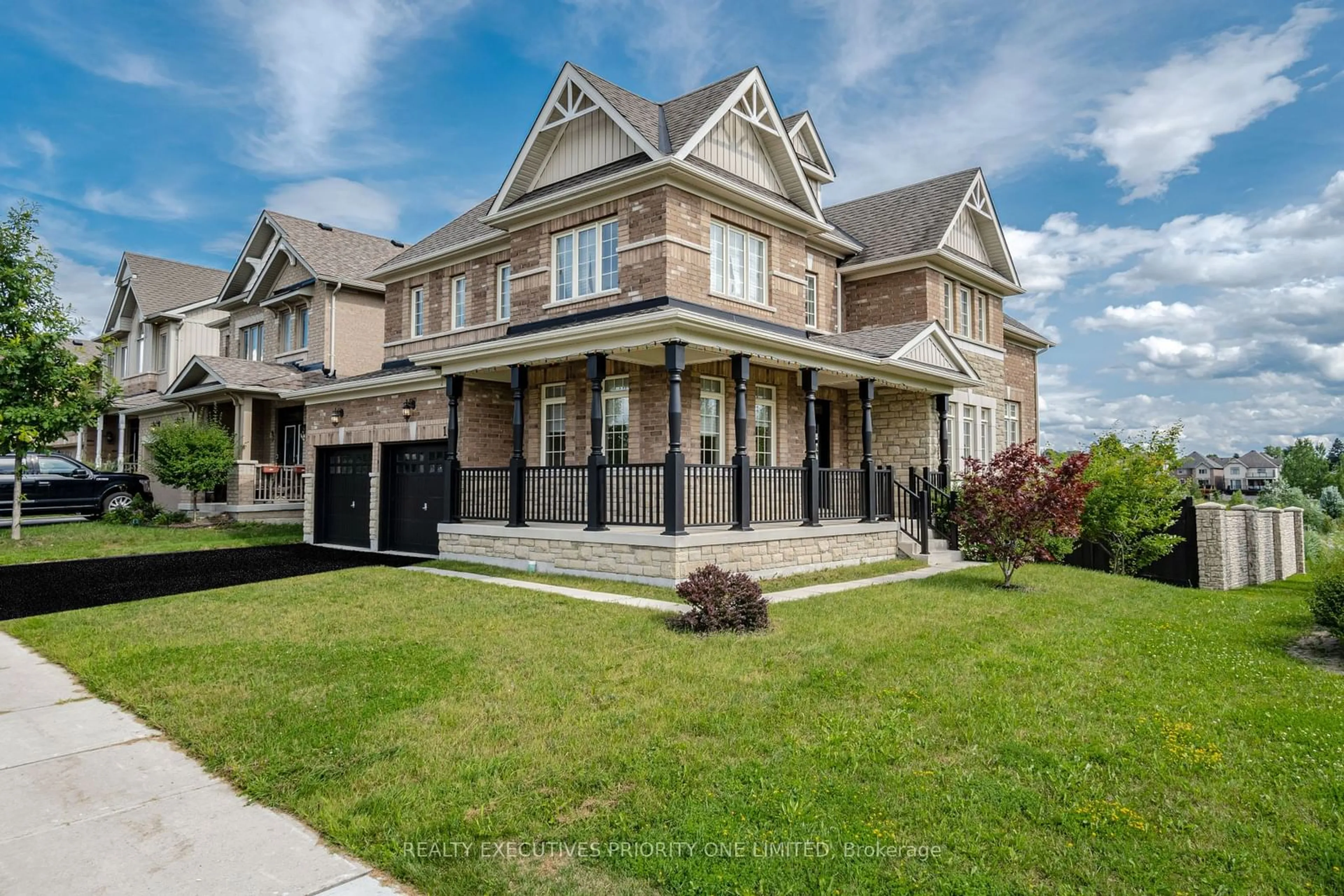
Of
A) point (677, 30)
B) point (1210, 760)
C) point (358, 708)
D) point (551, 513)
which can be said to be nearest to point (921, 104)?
point (677, 30)

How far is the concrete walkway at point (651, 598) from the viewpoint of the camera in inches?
390

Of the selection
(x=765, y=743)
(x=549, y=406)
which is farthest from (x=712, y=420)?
(x=765, y=743)

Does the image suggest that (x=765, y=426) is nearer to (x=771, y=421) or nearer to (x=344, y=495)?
(x=771, y=421)

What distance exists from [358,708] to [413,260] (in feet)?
53.4

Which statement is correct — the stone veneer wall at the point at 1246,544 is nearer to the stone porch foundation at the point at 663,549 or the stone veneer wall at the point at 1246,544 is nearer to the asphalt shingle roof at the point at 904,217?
the stone porch foundation at the point at 663,549

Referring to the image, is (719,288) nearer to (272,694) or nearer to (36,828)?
(272,694)

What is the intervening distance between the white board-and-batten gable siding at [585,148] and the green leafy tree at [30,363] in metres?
13.0

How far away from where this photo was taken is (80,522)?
2205 centimetres

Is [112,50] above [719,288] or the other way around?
above

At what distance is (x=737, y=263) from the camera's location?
1479 cm

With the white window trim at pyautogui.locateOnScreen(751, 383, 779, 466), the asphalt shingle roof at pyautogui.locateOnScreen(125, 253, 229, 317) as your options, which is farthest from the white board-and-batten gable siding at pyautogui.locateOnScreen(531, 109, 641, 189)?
the asphalt shingle roof at pyautogui.locateOnScreen(125, 253, 229, 317)

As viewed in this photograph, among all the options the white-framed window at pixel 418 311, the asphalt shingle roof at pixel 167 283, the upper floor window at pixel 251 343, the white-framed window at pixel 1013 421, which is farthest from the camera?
the asphalt shingle roof at pixel 167 283

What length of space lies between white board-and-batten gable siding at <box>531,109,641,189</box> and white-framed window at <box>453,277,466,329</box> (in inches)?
166

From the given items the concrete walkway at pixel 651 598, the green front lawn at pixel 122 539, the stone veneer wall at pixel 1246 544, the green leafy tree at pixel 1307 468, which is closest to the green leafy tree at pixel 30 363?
the green front lawn at pixel 122 539
